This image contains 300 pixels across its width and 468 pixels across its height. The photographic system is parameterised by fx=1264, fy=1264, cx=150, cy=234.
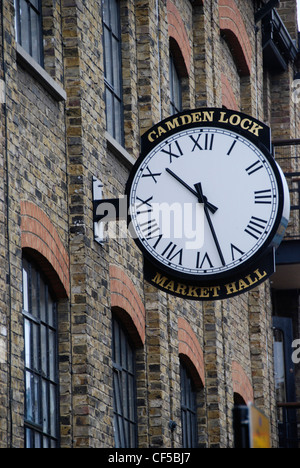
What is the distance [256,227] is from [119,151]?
2.92 meters

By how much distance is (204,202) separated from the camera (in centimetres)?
1180

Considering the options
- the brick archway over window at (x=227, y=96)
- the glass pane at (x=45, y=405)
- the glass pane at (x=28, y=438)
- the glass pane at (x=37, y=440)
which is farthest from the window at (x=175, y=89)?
the glass pane at (x=28, y=438)

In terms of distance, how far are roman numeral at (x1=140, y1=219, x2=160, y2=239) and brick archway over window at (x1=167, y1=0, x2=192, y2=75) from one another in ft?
18.0

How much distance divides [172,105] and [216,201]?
5397 millimetres

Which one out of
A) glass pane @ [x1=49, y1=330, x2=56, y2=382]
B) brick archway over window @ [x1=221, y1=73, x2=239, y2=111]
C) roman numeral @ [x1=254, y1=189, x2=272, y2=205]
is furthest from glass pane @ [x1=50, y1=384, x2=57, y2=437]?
brick archway over window @ [x1=221, y1=73, x2=239, y2=111]

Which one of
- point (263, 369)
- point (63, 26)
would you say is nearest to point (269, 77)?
point (263, 369)

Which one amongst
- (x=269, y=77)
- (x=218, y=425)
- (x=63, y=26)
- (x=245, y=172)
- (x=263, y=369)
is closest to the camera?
(x=245, y=172)

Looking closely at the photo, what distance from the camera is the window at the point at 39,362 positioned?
1145 centimetres

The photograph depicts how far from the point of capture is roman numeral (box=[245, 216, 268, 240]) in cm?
1147

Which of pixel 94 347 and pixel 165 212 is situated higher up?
pixel 165 212

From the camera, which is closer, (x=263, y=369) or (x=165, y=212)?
(x=165, y=212)

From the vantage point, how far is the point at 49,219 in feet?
38.8

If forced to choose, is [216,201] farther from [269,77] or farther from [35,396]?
[269,77]

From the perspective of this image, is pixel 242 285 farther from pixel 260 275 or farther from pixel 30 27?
pixel 30 27
